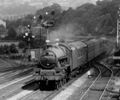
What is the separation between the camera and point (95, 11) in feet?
328

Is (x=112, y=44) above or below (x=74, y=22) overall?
below

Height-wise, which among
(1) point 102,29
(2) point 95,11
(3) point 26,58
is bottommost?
(3) point 26,58

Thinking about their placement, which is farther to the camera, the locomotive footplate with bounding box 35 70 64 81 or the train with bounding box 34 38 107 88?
the train with bounding box 34 38 107 88

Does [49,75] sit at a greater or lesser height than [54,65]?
lesser

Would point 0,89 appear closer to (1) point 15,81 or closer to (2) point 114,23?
(1) point 15,81

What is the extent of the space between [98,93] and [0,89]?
8.06 m

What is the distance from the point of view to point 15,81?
84.9 feet

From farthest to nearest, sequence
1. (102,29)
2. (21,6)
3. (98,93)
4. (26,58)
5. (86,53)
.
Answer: (21,6) < (102,29) < (26,58) < (86,53) < (98,93)

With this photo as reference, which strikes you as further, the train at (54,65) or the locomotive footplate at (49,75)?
the train at (54,65)

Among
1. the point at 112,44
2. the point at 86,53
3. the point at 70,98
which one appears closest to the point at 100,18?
the point at 112,44

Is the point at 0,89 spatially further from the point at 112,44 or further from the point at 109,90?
the point at 112,44

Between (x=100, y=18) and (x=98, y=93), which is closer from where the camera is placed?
(x=98, y=93)

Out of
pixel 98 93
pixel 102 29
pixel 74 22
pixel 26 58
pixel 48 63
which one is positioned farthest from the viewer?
pixel 74 22

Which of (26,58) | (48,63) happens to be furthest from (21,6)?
(48,63)
